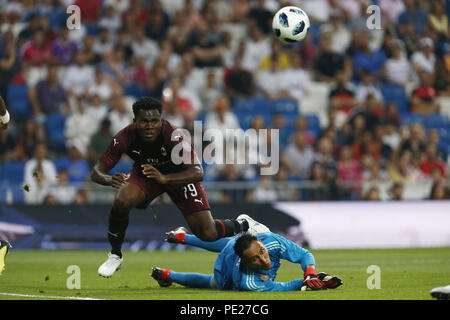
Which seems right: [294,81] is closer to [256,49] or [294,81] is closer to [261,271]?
[256,49]

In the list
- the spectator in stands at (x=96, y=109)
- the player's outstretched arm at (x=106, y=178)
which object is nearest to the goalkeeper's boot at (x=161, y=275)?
the player's outstretched arm at (x=106, y=178)

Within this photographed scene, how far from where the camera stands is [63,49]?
22.2m

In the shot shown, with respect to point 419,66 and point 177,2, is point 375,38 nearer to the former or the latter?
point 419,66

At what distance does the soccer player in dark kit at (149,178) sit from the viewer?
11031 millimetres

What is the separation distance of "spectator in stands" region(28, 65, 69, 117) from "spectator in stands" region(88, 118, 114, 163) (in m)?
1.80

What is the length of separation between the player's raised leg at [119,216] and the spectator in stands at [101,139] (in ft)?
27.3

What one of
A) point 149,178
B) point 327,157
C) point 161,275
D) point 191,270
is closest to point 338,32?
point 327,157

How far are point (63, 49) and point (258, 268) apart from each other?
13.2 m

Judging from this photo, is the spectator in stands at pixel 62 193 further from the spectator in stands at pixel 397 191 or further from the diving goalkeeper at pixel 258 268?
the diving goalkeeper at pixel 258 268

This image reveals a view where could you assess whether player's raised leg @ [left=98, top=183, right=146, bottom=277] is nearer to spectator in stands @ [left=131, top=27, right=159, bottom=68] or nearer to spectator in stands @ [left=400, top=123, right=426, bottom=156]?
spectator in stands @ [left=400, top=123, right=426, bottom=156]

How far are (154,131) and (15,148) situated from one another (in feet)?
32.4

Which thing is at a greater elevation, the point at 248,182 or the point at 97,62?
the point at 97,62
